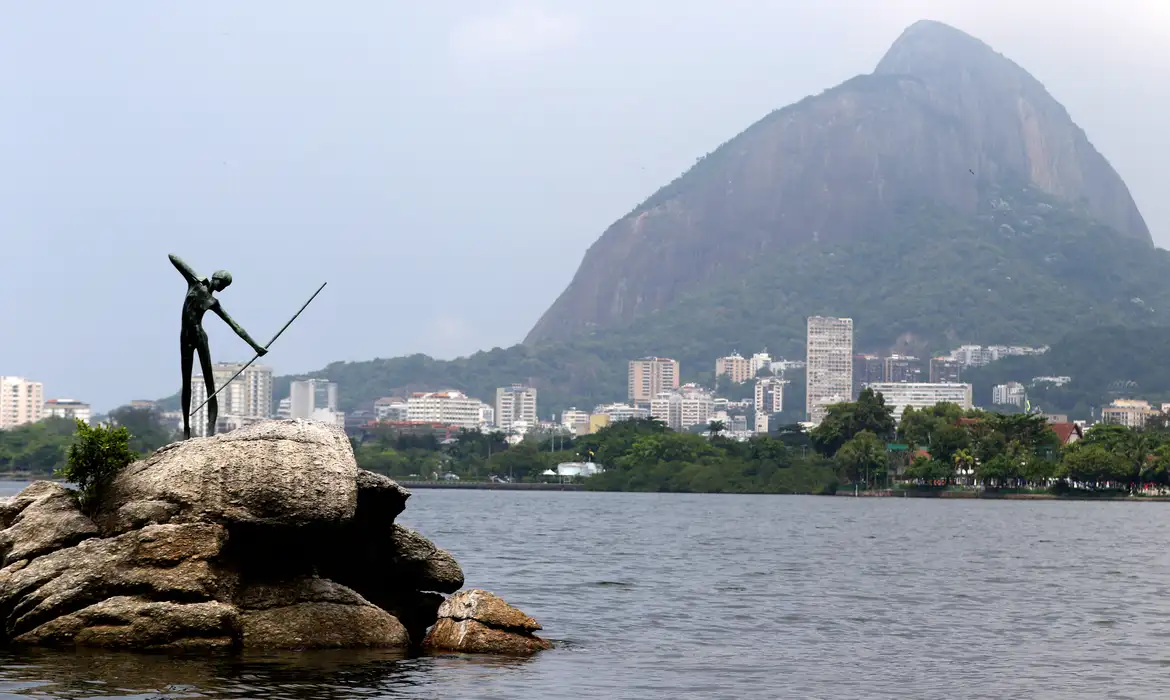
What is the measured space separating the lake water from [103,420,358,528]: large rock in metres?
2.14

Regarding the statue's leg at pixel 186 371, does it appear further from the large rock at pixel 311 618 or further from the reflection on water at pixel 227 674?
the reflection on water at pixel 227 674

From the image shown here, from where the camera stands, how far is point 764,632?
31.2m

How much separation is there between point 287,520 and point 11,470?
163m

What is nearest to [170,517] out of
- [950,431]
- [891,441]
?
[950,431]

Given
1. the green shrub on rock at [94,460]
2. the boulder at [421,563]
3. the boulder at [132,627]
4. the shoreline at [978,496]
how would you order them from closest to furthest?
1. the boulder at [132,627]
2. the green shrub on rock at [94,460]
3. the boulder at [421,563]
4. the shoreline at [978,496]

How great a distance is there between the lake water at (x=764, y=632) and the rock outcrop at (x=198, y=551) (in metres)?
0.71

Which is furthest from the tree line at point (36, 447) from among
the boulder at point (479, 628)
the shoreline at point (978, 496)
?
the boulder at point (479, 628)

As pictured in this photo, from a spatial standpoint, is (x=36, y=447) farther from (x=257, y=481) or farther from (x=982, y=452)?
(x=257, y=481)

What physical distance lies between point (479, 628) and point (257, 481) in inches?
188

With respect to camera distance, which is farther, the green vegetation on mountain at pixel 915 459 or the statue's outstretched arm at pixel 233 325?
the green vegetation on mountain at pixel 915 459

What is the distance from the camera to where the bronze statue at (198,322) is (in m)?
25.7

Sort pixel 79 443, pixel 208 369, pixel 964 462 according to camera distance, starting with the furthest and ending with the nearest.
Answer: pixel 964 462, pixel 208 369, pixel 79 443

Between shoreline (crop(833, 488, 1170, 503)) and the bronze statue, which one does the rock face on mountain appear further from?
shoreline (crop(833, 488, 1170, 503))

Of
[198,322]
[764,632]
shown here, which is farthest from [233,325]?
[764,632]
